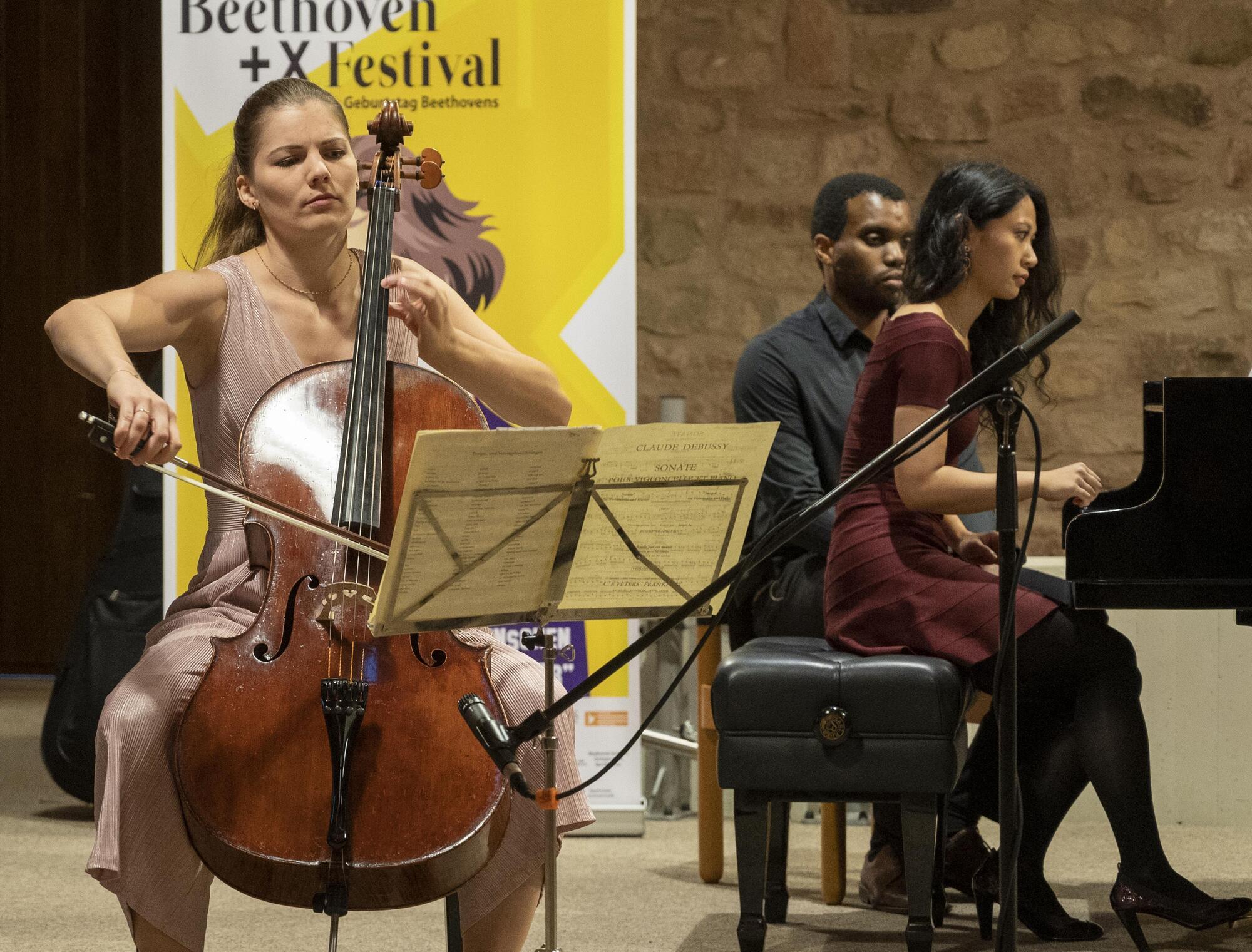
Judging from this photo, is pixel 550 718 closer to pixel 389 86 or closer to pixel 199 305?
pixel 199 305

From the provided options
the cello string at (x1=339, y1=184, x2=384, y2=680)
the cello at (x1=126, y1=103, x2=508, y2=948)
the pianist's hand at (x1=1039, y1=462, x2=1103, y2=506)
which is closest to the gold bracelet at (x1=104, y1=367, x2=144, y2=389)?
the cello at (x1=126, y1=103, x2=508, y2=948)

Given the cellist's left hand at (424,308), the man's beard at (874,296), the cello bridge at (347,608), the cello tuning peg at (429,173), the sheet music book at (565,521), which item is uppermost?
the cello tuning peg at (429,173)

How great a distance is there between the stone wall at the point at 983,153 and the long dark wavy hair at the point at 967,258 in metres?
1.42

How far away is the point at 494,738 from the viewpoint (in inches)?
64.1

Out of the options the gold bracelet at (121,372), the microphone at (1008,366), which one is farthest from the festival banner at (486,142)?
the microphone at (1008,366)

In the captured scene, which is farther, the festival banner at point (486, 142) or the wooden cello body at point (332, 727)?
the festival banner at point (486, 142)

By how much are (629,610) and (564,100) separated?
6.10 feet

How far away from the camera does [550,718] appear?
1.67 metres

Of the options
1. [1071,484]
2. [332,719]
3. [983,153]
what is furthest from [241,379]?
[983,153]

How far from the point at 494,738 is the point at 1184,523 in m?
1.22

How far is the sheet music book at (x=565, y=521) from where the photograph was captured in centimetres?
164

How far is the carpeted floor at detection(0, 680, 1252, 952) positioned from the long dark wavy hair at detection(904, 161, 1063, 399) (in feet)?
3.30

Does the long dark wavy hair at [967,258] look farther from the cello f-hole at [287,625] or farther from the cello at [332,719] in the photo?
the cello f-hole at [287,625]

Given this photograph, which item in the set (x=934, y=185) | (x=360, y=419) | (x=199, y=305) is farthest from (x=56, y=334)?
(x=934, y=185)
